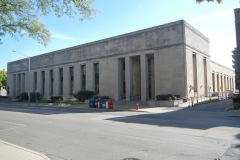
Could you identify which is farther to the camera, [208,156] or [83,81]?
[83,81]

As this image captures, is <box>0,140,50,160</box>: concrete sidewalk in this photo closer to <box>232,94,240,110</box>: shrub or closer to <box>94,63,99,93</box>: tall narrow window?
<box>232,94,240,110</box>: shrub

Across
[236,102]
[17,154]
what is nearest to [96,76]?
[236,102]

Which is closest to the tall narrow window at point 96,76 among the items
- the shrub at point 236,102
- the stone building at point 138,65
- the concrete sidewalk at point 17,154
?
the stone building at point 138,65

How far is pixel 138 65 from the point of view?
44.6m

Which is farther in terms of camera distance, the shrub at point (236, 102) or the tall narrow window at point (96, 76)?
the tall narrow window at point (96, 76)

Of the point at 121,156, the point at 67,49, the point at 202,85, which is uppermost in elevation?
the point at 67,49

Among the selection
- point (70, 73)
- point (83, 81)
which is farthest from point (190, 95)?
point (70, 73)

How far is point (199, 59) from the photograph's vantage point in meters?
43.2

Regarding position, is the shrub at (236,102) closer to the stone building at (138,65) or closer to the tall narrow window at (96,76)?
the stone building at (138,65)

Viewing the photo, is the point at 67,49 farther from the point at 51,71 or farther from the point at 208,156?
the point at 208,156

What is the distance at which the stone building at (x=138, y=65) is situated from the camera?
3672cm

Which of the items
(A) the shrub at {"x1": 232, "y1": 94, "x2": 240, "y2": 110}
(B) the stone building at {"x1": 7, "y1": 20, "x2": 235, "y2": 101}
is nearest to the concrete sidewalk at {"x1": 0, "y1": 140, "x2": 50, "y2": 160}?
(A) the shrub at {"x1": 232, "y1": 94, "x2": 240, "y2": 110}

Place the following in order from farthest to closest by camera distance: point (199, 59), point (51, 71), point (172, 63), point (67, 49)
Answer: point (51, 71) → point (67, 49) → point (199, 59) → point (172, 63)

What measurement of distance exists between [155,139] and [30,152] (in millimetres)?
4491
